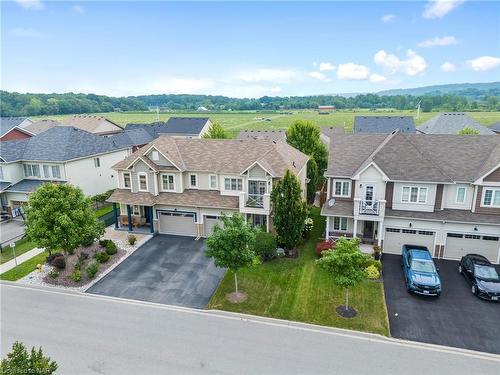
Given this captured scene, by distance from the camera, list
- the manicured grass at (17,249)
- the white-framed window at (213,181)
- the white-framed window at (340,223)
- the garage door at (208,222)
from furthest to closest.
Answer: the white-framed window at (213,181) < the garage door at (208,222) < the white-framed window at (340,223) < the manicured grass at (17,249)

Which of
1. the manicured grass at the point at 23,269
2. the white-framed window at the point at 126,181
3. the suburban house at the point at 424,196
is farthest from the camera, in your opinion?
the white-framed window at the point at 126,181

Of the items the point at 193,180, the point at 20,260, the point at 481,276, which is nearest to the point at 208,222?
the point at 193,180

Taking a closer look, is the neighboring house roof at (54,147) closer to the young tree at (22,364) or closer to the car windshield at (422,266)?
the young tree at (22,364)

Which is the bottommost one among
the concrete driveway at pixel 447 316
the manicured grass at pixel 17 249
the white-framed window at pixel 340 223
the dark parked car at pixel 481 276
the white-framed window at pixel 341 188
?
the manicured grass at pixel 17 249

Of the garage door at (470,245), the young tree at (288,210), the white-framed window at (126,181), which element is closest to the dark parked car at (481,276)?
the garage door at (470,245)

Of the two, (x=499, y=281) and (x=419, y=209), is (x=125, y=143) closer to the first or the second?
(x=419, y=209)

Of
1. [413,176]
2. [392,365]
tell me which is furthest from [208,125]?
[392,365]

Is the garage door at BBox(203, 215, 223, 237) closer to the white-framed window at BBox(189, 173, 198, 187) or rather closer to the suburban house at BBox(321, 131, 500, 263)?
the white-framed window at BBox(189, 173, 198, 187)
